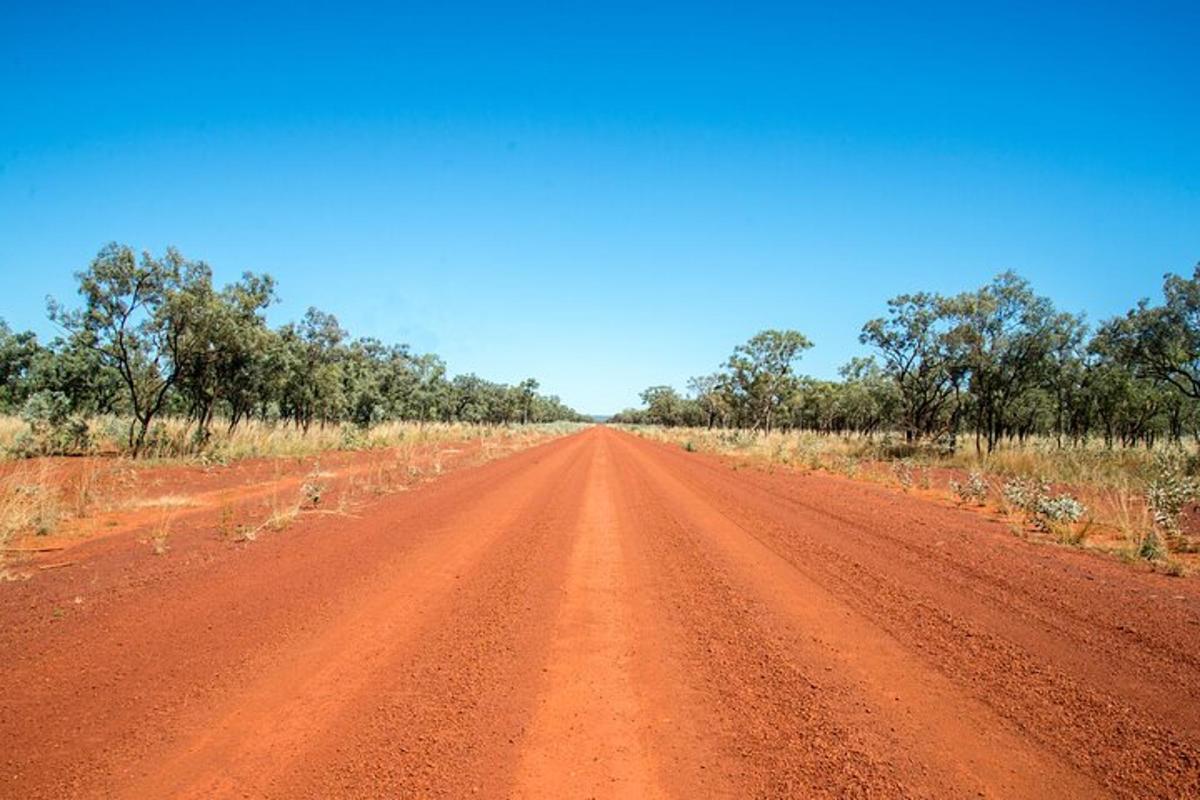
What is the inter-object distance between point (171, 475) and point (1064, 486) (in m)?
26.1

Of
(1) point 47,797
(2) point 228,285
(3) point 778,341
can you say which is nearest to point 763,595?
(1) point 47,797

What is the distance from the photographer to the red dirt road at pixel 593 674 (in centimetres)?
314

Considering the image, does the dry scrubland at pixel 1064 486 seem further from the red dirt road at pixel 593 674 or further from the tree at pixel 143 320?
the tree at pixel 143 320

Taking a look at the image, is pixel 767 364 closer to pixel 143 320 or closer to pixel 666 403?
pixel 143 320

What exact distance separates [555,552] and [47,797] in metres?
5.89

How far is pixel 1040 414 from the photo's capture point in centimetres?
5391

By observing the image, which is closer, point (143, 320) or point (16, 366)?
point (143, 320)

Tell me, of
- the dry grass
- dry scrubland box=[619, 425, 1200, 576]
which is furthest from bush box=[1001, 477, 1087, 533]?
the dry grass

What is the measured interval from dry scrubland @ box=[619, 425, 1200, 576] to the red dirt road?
1.64m

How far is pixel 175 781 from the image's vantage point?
Answer: 9.90 feet

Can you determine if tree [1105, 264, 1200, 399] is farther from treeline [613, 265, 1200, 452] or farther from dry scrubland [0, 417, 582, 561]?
dry scrubland [0, 417, 582, 561]

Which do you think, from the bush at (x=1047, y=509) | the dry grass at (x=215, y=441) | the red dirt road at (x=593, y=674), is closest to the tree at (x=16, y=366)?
the dry grass at (x=215, y=441)

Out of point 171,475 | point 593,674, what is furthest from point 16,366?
point 593,674

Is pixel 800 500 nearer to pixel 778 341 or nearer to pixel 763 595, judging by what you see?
pixel 763 595
